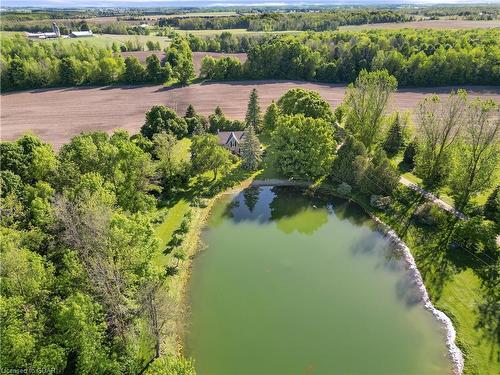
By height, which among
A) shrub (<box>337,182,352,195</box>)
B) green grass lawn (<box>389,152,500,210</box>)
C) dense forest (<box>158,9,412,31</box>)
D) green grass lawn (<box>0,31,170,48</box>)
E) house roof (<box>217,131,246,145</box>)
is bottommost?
shrub (<box>337,182,352,195</box>)

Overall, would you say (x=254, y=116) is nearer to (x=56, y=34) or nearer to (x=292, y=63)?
(x=292, y=63)

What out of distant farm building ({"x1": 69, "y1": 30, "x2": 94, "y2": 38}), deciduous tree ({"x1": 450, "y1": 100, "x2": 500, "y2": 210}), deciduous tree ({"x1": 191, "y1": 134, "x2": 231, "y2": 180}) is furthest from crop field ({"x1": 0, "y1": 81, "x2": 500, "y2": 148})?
distant farm building ({"x1": 69, "y1": 30, "x2": 94, "y2": 38})

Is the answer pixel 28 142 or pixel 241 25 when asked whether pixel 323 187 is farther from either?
pixel 241 25

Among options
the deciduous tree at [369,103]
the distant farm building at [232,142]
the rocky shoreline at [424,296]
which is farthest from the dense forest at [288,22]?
the rocky shoreline at [424,296]

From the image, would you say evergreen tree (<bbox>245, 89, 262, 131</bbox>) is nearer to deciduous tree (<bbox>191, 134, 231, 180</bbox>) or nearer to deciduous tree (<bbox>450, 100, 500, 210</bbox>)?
deciduous tree (<bbox>191, 134, 231, 180</bbox>)

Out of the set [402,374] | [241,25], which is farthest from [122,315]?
[241,25]

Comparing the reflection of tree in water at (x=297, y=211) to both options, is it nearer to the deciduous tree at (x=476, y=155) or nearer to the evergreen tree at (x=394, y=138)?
the deciduous tree at (x=476, y=155)

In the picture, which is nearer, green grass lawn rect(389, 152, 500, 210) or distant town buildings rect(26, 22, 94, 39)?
green grass lawn rect(389, 152, 500, 210)
